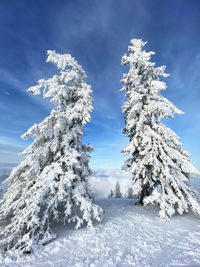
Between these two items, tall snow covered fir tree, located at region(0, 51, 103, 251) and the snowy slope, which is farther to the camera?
tall snow covered fir tree, located at region(0, 51, 103, 251)

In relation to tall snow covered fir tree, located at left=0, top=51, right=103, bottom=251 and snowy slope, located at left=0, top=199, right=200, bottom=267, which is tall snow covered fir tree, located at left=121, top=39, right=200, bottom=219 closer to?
snowy slope, located at left=0, top=199, right=200, bottom=267

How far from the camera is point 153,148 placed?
10.9 m

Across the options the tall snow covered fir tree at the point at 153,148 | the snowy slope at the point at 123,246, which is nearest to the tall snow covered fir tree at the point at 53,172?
the snowy slope at the point at 123,246

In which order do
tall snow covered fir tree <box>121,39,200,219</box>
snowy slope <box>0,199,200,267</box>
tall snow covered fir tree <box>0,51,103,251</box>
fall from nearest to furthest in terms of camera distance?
snowy slope <box>0,199,200,267</box>
tall snow covered fir tree <box>0,51,103,251</box>
tall snow covered fir tree <box>121,39,200,219</box>

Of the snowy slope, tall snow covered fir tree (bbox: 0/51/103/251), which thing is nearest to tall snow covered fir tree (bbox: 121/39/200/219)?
the snowy slope

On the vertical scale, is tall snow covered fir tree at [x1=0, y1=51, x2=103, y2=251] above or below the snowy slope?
above

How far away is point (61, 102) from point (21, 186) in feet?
18.9

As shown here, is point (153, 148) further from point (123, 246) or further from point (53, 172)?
point (53, 172)

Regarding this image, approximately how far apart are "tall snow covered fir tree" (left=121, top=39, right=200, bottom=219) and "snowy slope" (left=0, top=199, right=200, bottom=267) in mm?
1890

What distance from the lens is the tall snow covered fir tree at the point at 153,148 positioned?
32.7 feet

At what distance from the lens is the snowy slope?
4.80m

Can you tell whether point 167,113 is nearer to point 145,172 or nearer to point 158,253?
point 145,172

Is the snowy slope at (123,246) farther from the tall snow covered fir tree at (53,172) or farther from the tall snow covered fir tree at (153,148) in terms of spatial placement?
the tall snow covered fir tree at (153,148)

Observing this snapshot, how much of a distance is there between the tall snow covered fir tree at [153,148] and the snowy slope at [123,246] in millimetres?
1890
